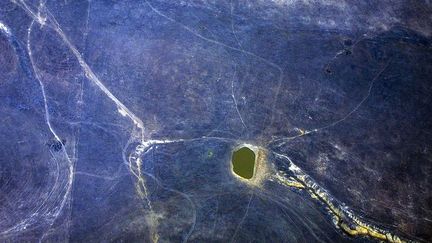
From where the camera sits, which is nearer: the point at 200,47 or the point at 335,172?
the point at 335,172

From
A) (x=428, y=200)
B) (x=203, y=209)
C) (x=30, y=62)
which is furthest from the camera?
(x=30, y=62)

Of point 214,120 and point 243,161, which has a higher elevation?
point 214,120

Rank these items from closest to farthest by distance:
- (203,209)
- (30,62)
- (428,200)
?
(428,200) → (203,209) → (30,62)

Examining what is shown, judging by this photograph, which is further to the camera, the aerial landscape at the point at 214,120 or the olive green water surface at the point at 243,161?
the olive green water surface at the point at 243,161

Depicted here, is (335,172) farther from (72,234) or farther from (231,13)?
(72,234)

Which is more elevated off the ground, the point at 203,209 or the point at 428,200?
the point at 428,200

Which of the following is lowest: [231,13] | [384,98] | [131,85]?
[131,85]

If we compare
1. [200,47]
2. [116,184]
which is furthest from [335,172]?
[116,184]

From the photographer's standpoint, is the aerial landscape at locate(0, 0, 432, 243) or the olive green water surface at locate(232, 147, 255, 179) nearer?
the aerial landscape at locate(0, 0, 432, 243)
